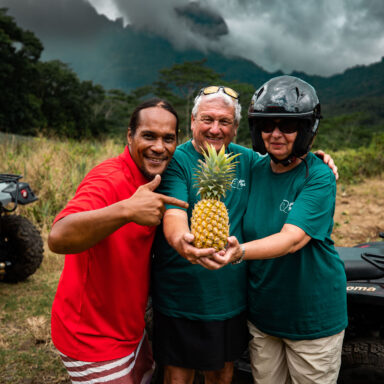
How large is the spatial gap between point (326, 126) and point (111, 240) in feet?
120

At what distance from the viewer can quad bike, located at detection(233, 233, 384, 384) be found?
2.80 metres

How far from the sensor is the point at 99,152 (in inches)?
456

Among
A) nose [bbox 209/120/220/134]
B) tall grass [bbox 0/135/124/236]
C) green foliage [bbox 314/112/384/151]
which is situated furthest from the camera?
green foliage [bbox 314/112/384/151]

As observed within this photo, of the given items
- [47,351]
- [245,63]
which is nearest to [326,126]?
[47,351]

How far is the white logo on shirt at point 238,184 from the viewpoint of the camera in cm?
259

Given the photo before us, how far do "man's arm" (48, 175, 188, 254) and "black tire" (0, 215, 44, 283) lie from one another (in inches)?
159

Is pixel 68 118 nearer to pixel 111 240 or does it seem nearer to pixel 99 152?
pixel 99 152

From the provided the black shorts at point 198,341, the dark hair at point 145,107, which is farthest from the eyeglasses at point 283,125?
the black shorts at point 198,341

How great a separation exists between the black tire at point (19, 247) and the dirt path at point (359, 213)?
5371mm

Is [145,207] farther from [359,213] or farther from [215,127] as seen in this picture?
[359,213]

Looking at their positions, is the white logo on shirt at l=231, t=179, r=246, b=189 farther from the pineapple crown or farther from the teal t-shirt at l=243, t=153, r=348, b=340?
the pineapple crown

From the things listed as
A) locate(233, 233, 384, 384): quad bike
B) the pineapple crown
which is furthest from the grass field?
the pineapple crown

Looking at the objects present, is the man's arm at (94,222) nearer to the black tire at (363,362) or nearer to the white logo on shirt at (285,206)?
the white logo on shirt at (285,206)

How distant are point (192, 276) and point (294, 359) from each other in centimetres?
87
